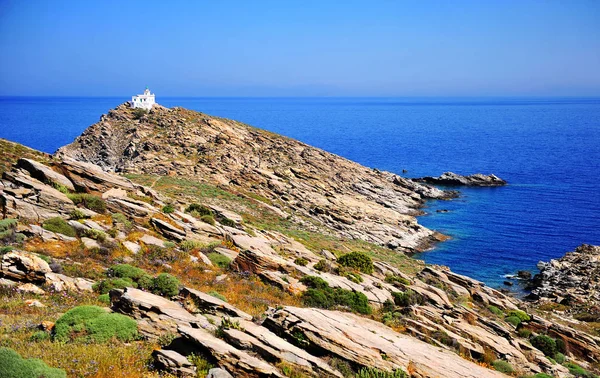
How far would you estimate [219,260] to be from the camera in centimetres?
2881

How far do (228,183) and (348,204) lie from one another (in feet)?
74.6

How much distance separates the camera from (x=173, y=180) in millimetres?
64438

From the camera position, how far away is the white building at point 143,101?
108 metres

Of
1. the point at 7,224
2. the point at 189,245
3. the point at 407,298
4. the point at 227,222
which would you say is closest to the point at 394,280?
the point at 407,298

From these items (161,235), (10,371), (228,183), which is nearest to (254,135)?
(228,183)

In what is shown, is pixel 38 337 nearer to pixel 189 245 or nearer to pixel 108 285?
pixel 108 285

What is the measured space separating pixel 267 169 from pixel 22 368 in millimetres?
74589

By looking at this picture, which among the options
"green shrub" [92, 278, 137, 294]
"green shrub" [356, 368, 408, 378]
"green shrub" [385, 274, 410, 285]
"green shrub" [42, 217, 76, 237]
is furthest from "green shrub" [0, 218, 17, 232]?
"green shrub" [385, 274, 410, 285]

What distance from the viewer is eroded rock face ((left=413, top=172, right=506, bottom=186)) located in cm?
11550

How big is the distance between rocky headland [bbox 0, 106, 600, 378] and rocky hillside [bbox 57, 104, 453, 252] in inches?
471

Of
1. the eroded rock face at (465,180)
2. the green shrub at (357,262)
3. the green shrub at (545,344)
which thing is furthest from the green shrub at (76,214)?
the eroded rock face at (465,180)

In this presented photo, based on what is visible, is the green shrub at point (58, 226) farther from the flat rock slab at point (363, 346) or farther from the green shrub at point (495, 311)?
the green shrub at point (495, 311)

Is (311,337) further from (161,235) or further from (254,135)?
(254,135)

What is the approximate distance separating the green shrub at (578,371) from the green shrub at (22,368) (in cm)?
2655
